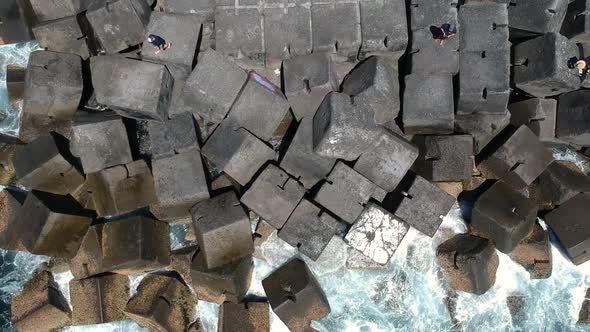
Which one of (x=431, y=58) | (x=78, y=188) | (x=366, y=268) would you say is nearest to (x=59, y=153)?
(x=78, y=188)

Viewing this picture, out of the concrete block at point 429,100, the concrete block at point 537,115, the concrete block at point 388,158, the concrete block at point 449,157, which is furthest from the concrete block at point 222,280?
the concrete block at point 537,115

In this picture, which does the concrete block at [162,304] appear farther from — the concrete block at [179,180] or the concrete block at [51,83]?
the concrete block at [51,83]

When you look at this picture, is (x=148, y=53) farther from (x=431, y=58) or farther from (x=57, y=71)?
(x=431, y=58)

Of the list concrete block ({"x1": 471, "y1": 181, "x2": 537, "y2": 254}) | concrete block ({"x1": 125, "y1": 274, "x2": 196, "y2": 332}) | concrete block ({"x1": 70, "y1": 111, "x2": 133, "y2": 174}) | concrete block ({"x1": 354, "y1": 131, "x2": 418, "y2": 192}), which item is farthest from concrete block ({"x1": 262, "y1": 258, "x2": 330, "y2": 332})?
concrete block ({"x1": 70, "y1": 111, "x2": 133, "y2": 174})

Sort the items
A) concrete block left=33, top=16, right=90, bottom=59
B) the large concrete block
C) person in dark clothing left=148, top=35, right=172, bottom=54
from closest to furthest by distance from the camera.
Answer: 1. the large concrete block
2. person in dark clothing left=148, top=35, right=172, bottom=54
3. concrete block left=33, top=16, right=90, bottom=59

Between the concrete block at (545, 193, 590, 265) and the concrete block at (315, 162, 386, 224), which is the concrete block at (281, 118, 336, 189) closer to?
the concrete block at (315, 162, 386, 224)

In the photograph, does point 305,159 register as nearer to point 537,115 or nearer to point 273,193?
point 273,193

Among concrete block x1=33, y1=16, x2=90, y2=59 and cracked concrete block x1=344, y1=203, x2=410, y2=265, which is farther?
concrete block x1=33, y1=16, x2=90, y2=59
